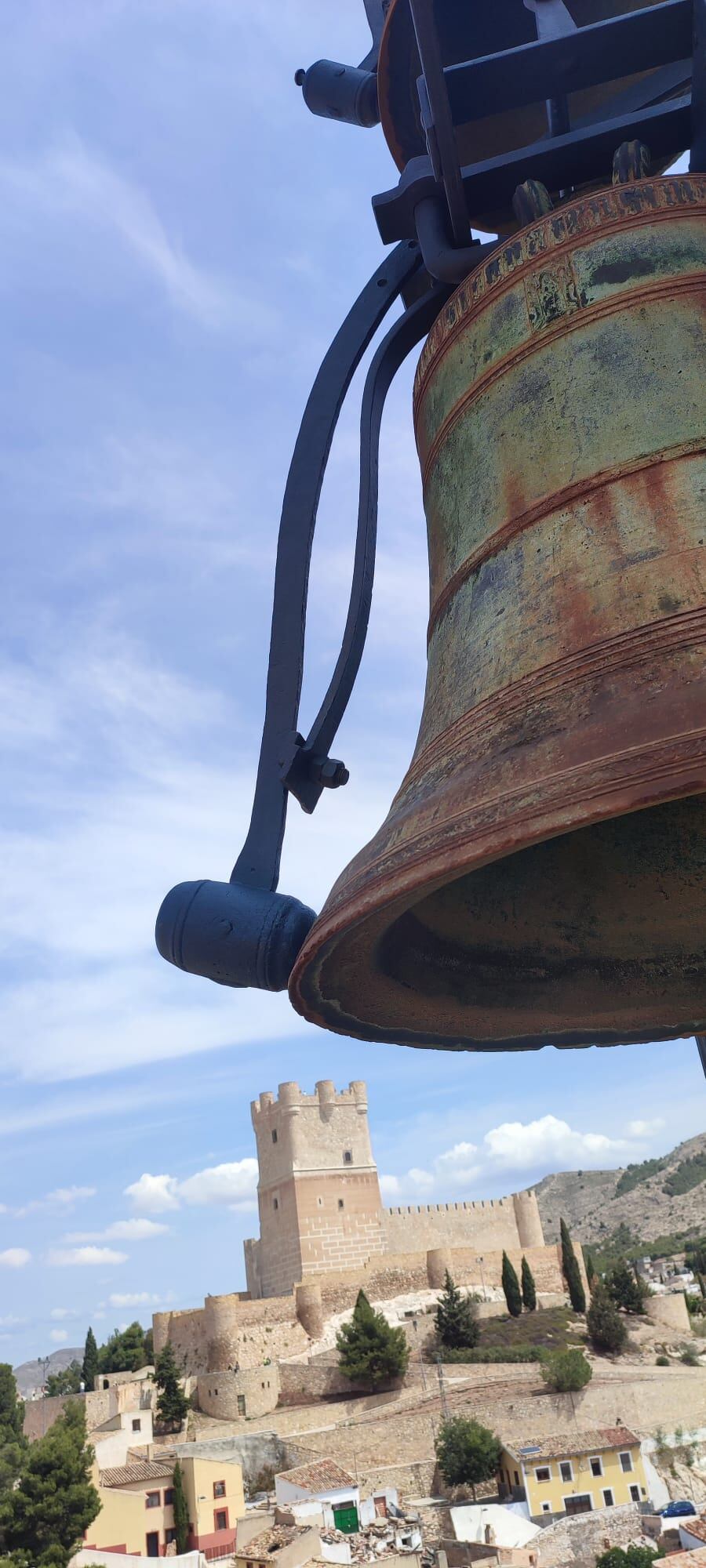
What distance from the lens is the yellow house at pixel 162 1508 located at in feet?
68.2

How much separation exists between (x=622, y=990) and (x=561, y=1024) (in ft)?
0.59

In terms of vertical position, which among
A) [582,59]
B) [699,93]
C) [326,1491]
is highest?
[582,59]

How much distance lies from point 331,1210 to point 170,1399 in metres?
9.95

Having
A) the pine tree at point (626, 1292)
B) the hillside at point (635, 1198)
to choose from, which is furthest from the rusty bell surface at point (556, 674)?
the hillside at point (635, 1198)

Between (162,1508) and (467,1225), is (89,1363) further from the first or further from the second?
(162,1508)

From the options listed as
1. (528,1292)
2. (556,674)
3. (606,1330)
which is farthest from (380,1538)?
(556,674)

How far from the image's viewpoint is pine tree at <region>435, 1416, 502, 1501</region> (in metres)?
21.8

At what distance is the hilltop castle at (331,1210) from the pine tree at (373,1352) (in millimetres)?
8773

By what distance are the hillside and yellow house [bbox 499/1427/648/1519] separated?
5790 centimetres

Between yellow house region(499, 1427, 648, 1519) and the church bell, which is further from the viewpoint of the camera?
yellow house region(499, 1427, 648, 1519)

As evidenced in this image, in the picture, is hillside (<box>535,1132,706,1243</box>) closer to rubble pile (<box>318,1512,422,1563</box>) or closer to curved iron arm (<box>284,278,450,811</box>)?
rubble pile (<box>318,1512,422,1563</box>)

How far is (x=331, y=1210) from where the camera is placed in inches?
1468

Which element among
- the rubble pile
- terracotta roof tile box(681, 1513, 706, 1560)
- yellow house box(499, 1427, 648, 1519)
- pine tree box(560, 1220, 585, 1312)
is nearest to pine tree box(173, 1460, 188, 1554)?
the rubble pile

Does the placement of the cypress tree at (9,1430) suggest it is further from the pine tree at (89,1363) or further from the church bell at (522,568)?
the church bell at (522,568)
